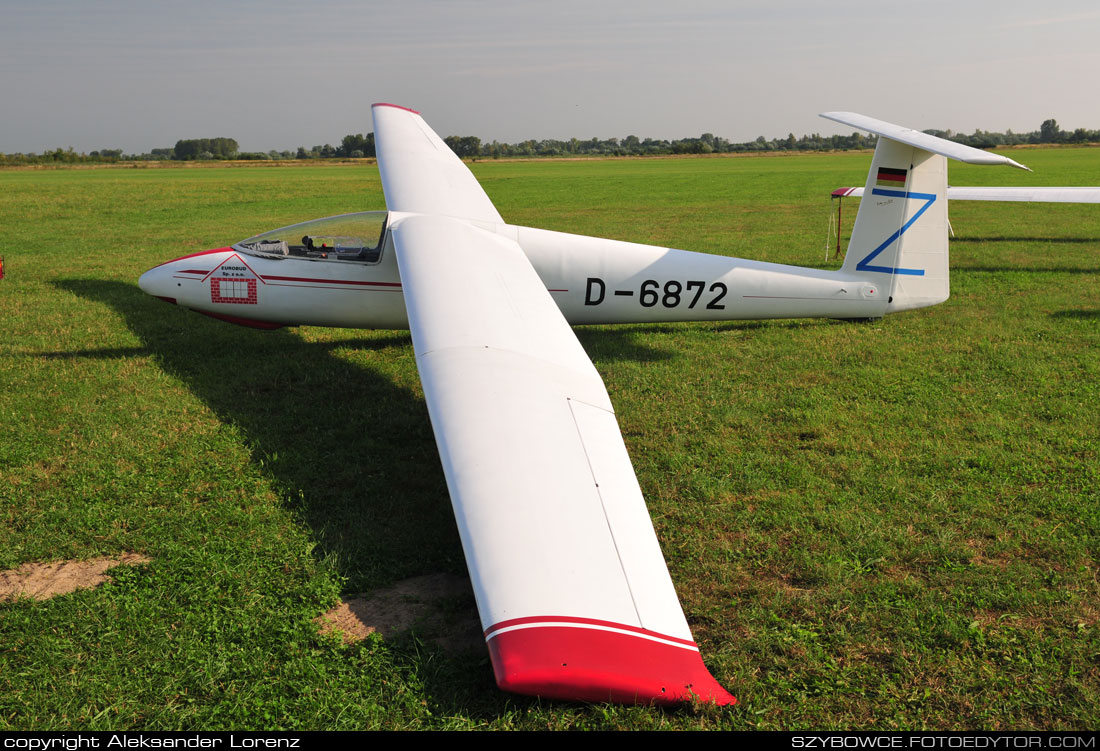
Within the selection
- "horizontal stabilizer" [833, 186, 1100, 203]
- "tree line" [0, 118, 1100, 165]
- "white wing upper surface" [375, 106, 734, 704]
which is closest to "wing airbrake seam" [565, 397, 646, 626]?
"white wing upper surface" [375, 106, 734, 704]

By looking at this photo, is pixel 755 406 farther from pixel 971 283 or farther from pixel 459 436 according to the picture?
pixel 971 283

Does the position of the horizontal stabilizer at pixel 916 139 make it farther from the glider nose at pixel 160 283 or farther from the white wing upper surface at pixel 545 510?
the glider nose at pixel 160 283

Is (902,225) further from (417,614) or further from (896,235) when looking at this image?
(417,614)

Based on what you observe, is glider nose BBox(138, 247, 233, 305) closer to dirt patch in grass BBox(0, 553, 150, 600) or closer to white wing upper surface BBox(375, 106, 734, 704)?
white wing upper surface BBox(375, 106, 734, 704)

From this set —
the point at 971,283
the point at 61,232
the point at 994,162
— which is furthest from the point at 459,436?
the point at 61,232

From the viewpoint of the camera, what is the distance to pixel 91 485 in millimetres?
5523

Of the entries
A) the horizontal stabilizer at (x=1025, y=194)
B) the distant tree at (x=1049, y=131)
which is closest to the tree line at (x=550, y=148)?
the distant tree at (x=1049, y=131)

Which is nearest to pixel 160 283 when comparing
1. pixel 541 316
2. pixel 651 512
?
pixel 541 316

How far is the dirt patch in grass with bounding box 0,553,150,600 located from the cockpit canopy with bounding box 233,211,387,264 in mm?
4832

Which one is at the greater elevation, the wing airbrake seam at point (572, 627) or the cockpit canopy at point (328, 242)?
the cockpit canopy at point (328, 242)

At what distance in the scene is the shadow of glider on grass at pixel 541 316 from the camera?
122 inches

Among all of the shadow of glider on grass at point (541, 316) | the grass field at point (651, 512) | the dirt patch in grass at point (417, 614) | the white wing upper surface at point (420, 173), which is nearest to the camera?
the shadow of glider on grass at point (541, 316)

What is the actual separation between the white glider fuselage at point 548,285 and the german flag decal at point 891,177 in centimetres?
151

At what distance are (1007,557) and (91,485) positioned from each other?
655cm
